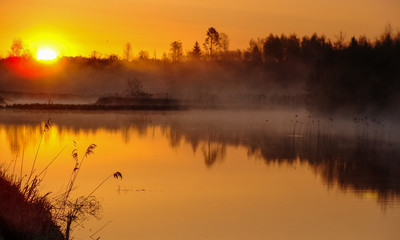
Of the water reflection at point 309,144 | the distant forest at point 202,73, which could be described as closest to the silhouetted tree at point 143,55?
the distant forest at point 202,73

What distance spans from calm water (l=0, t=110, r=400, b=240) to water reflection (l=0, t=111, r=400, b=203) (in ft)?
0.15

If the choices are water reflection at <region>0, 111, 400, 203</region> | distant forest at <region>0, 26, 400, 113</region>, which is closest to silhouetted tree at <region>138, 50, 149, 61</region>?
distant forest at <region>0, 26, 400, 113</region>

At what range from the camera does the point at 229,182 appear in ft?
57.6

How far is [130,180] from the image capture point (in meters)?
17.3

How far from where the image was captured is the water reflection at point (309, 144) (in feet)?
62.8

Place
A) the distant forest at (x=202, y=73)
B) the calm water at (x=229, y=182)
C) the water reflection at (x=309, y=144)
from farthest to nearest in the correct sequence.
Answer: the distant forest at (x=202, y=73)
the water reflection at (x=309, y=144)
the calm water at (x=229, y=182)

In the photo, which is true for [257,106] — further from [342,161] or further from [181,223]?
[181,223]

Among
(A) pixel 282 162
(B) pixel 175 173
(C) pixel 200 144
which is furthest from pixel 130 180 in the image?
(C) pixel 200 144

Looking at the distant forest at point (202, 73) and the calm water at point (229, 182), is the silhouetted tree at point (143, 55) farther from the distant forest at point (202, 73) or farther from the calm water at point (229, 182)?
the calm water at point (229, 182)

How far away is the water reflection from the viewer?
19156mm

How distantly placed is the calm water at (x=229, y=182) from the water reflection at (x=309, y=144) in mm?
46

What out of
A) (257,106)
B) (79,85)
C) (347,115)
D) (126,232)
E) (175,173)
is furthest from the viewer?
(79,85)

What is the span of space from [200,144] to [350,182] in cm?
1103

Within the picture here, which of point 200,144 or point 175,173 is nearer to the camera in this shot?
point 175,173
